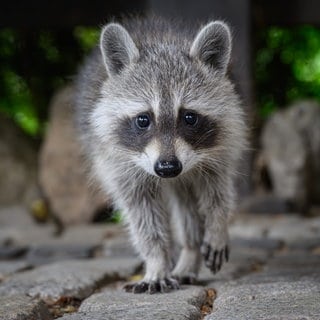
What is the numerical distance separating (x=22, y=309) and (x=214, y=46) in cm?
165

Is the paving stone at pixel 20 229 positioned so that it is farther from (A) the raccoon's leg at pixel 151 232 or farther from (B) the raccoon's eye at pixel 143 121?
(B) the raccoon's eye at pixel 143 121


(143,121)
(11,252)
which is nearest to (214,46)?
(143,121)

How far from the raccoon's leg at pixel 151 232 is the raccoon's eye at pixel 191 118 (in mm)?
528

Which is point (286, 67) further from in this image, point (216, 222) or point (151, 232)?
point (151, 232)

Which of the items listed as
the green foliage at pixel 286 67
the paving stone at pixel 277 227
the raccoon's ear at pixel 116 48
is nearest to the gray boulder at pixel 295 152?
the paving stone at pixel 277 227

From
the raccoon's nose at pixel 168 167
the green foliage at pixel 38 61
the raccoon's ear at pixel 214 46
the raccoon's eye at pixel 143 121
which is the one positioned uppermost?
the green foliage at pixel 38 61

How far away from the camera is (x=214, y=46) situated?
13.1 feet

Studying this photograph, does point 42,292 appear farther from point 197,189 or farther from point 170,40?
point 170,40

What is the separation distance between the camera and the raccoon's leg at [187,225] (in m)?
4.20

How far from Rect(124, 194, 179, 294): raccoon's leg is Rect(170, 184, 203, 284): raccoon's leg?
0.20m

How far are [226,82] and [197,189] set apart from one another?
582 mm

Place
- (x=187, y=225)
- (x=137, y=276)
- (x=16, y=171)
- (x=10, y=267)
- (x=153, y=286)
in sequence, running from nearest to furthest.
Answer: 1. (x=153, y=286)
2. (x=187, y=225)
3. (x=137, y=276)
4. (x=10, y=267)
5. (x=16, y=171)

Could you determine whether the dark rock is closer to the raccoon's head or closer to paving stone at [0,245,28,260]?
paving stone at [0,245,28,260]

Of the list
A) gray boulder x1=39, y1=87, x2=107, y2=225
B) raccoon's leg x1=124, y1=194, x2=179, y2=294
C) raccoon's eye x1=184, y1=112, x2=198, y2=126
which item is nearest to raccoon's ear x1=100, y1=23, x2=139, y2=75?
raccoon's eye x1=184, y1=112, x2=198, y2=126
